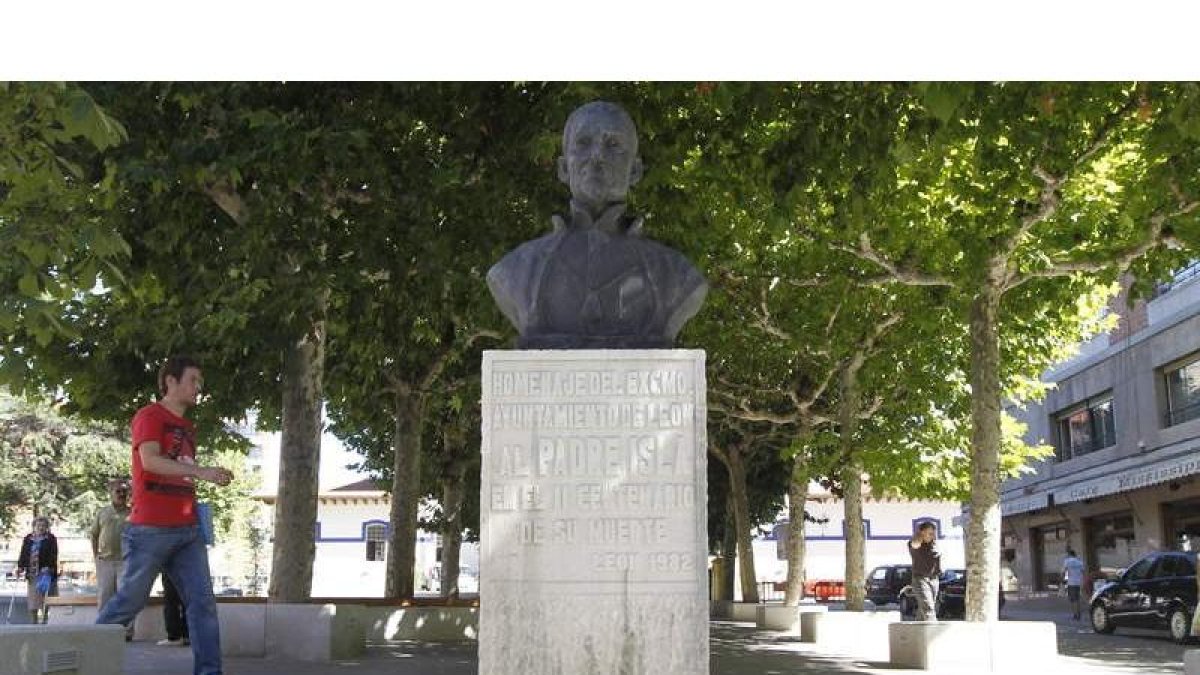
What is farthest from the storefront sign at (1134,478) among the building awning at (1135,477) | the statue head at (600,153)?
the statue head at (600,153)

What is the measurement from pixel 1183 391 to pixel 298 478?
24.3 meters

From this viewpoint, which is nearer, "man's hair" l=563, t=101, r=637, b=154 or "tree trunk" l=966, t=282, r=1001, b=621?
"man's hair" l=563, t=101, r=637, b=154

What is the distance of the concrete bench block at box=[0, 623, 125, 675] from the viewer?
6.82 m

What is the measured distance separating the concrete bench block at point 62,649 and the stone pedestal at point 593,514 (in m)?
2.79

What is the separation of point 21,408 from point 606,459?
4875 centimetres

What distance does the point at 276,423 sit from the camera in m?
22.0

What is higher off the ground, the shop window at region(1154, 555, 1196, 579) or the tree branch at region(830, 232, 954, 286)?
the tree branch at region(830, 232, 954, 286)

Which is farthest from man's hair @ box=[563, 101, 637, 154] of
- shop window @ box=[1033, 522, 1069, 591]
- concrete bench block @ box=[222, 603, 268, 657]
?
shop window @ box=[1033, 522, 1069, 591]

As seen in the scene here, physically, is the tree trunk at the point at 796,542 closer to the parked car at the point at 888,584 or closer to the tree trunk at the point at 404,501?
the tree trunk at the point at 404,501

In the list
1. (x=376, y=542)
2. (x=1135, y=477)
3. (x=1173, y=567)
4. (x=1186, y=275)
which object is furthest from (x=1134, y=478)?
(x=376, y=542)

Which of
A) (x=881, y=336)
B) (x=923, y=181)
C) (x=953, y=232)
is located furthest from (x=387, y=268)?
(x=881, y=336)

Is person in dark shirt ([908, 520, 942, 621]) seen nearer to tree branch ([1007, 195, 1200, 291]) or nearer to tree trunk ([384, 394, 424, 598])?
tree branch ([1007, 195, 1200, 291])

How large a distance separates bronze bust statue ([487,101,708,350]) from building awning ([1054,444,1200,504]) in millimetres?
25336

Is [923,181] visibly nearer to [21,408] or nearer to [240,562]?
[21,408]
